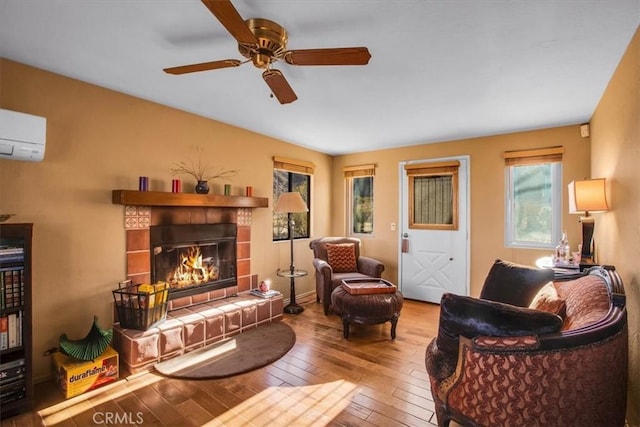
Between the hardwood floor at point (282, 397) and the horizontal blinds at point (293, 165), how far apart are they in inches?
98.9

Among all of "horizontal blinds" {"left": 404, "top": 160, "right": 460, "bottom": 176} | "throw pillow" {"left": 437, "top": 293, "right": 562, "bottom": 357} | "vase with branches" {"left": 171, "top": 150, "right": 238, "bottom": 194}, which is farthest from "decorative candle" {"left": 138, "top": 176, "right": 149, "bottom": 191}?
"horizontal blinds" {"left": 404, "top": 160, "right": 460, "bottom": 176}

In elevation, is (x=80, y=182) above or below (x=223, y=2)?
below

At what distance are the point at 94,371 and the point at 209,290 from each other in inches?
49.7

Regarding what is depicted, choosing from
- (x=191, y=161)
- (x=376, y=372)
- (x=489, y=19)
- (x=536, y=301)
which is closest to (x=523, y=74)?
(x=489, y=19)

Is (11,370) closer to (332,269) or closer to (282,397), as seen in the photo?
(282,397)

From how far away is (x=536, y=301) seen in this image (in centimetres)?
191

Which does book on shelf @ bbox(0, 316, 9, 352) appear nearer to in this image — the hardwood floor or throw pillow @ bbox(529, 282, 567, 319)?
the hardwood floor

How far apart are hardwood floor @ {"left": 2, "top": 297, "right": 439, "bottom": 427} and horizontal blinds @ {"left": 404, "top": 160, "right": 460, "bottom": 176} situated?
2589mm

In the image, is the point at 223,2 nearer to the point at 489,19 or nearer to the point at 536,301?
the point at 489,19

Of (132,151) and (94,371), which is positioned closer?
→ (94,371)

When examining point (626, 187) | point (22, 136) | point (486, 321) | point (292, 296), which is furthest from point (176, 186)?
point (626, 187)

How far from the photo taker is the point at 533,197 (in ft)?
12.5

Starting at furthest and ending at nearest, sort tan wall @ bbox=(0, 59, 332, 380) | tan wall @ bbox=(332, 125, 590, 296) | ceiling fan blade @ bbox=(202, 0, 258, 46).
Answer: tan wall @ bbox=(332, 125, 590, 296)
tan wall @ bbox=(0, 59, 332, 380)
ceiling fan blade @ bbox=(202, 0, 258, 46)

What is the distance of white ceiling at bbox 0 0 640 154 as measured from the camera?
158 cm
